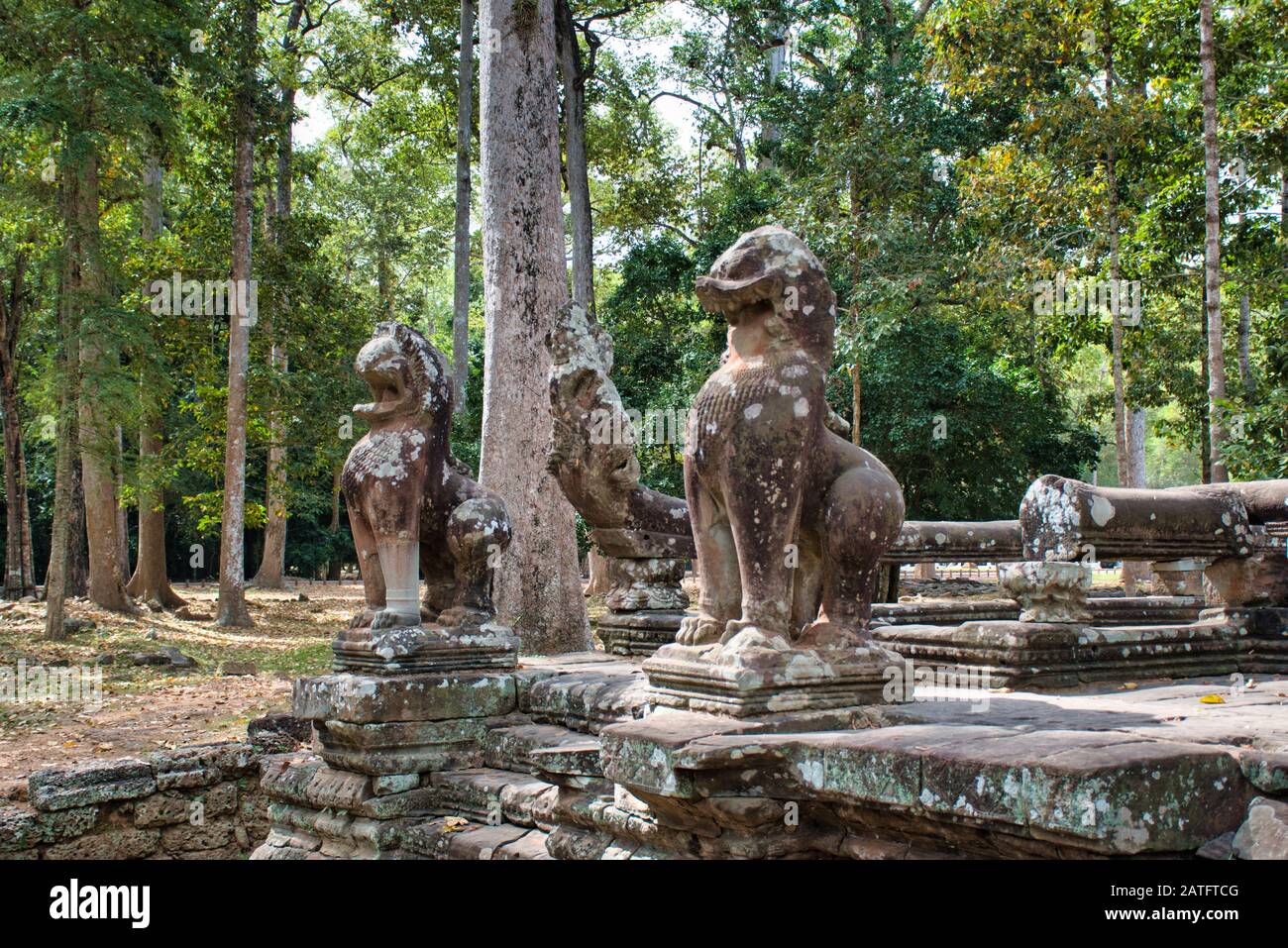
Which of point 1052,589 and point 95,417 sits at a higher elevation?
point 95,417

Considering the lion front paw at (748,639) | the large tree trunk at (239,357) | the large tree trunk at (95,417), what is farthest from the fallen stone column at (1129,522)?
the large tree trunk at (239,357)

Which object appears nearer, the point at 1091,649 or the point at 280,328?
the point at 1091,649

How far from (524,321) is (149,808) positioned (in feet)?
14.9

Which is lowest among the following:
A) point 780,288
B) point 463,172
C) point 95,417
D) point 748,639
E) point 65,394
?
point 748,639

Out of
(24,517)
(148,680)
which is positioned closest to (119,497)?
(24,517)

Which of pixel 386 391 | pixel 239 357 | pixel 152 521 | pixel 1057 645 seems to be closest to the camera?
pixel 1057 645

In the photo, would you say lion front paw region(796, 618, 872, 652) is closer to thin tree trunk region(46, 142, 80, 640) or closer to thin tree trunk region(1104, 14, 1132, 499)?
thin tree trunk region(46, 142, 80, 640)

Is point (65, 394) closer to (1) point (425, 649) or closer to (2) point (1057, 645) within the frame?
(1) point (425, 649)

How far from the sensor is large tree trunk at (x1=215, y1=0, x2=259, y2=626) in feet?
53.3

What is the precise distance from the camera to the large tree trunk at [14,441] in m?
17.8

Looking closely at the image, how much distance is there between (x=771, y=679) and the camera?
3.49 metres

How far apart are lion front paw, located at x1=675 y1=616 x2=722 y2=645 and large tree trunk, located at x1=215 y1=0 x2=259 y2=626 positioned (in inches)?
533

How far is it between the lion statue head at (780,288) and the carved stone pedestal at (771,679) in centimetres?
102

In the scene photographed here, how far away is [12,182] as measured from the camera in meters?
14.4
